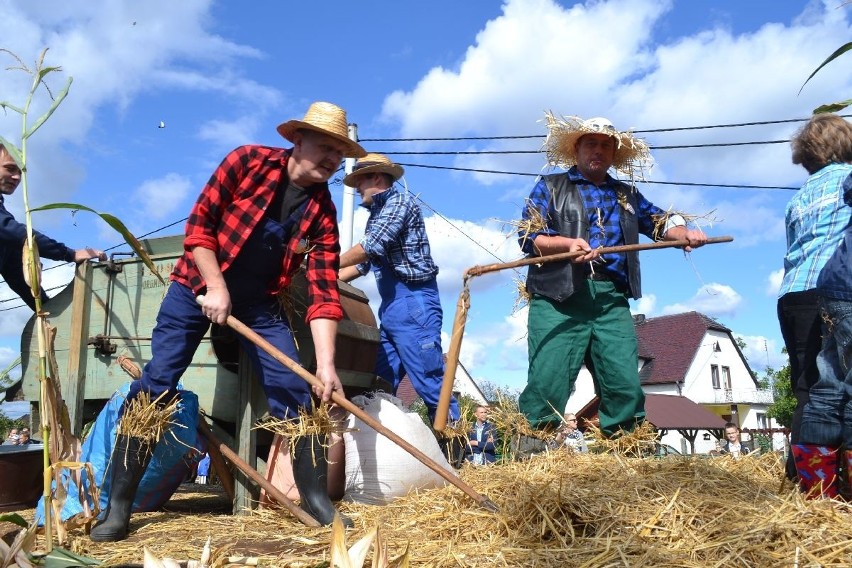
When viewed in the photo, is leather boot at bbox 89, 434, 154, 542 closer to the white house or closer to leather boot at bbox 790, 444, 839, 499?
leather boot at bbox 790, 444, 839, 499

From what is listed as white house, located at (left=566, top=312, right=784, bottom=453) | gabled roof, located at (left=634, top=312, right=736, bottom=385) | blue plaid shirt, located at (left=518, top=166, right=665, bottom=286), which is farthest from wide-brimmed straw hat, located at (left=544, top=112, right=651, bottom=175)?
gabled roof, located at (left=634, top=312, right=736, bottom=385)

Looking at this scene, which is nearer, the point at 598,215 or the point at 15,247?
the point at 598,215

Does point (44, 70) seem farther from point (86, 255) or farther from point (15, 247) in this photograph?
point (15, 247)

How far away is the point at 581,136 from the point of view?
4.72m

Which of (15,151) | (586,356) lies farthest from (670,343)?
(15,151)

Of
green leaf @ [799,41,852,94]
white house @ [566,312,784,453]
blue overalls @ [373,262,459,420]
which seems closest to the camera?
green leaf @ [799,41,852,94]

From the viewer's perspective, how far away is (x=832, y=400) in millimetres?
3430

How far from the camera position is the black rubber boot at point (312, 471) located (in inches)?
137

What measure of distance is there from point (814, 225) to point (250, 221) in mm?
2876

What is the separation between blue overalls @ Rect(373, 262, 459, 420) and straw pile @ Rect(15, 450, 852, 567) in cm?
136

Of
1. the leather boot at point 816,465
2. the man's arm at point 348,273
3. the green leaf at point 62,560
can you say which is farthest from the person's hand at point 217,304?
the leather boot at point 816,465

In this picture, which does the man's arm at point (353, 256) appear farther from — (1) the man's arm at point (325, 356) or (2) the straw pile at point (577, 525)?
(2) the straw pile at point (577, 525)

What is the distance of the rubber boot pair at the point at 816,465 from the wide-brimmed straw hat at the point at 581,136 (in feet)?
6.78

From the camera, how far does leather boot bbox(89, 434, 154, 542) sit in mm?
3133
